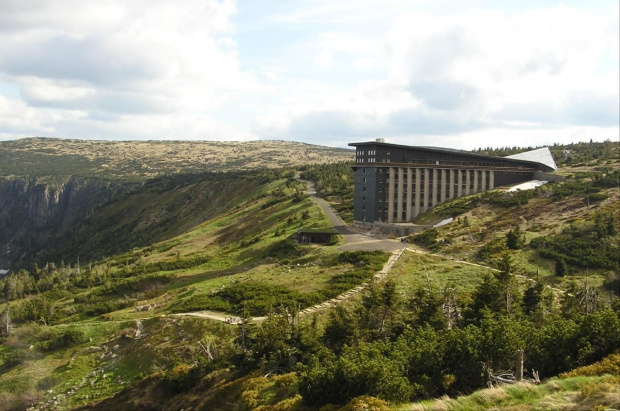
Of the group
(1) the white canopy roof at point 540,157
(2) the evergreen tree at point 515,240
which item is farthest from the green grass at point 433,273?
(1) the white canopy roof at point 540,157

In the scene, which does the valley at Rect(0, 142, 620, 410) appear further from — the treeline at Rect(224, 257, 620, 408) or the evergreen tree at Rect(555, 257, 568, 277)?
the evergreen tree at Rect(555, 257, 568, 277)

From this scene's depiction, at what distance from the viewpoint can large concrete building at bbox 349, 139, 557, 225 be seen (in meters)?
76.6

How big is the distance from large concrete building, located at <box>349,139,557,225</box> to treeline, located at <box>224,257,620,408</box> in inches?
1692

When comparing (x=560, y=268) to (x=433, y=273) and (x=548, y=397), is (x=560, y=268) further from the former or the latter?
(x=548, y=397)

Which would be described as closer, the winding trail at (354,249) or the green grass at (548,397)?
the green grass at (548,397)

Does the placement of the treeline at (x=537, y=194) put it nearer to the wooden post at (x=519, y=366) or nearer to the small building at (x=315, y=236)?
the small building at (x=315, y=236)

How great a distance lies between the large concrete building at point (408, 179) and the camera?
76562mm

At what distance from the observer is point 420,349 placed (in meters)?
24.5

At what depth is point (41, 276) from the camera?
85.6 metres

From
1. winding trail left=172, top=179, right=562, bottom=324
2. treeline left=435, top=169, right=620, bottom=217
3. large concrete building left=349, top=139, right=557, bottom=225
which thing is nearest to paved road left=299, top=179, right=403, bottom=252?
winding trail left=172, top=179, right=562, bottom=324

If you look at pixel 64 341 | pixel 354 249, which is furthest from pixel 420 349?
pixel 354 249

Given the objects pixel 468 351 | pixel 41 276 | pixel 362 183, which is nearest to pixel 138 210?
pixel 41 276

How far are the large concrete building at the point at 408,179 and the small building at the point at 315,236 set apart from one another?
9.18 metres

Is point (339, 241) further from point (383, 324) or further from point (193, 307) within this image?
point (383, 324)
